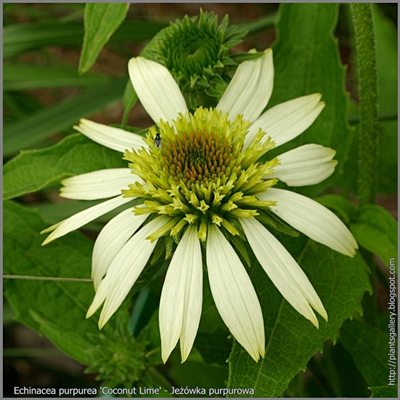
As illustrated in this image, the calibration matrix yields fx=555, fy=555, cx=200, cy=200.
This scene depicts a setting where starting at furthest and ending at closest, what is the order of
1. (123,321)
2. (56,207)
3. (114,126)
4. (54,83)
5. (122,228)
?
(54,83) < (56,207) < (123,321) < (114,126) < (122,228)

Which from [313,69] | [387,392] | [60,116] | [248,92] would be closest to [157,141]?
[248,92]

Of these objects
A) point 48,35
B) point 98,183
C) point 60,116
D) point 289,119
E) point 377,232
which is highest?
point 48,35

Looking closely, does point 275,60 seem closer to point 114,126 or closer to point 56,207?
point 114,126

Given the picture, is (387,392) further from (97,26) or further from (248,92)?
(97,26)

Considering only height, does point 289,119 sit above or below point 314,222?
above

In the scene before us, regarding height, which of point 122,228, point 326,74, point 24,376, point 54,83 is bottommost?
point 24,376

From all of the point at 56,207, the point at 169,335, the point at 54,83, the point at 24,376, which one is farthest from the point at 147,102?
the point at 24,376

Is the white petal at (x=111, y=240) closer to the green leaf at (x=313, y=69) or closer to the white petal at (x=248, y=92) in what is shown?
the white petal at (x=248, y=92)
